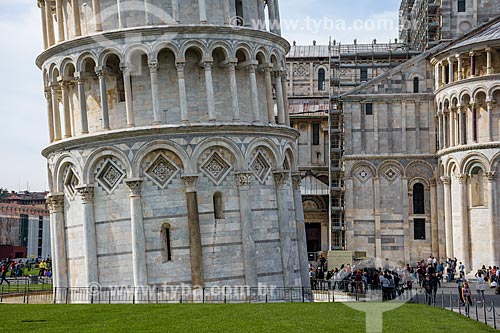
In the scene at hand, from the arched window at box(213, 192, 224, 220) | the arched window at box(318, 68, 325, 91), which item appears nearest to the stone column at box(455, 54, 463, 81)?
the arched window at box(213, 192, 224, 220)

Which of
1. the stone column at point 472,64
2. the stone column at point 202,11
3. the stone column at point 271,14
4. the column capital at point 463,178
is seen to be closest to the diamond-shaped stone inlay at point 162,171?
the stone column at point 202,11

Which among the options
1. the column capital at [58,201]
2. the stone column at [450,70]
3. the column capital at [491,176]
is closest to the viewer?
the column capital at [58,201]

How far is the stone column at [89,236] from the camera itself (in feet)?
123

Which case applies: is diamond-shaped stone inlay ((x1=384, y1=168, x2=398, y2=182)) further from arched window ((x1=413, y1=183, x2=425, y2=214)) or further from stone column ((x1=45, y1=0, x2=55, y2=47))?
stone column ((x1=45, y1=0, x2=55, y2=47))

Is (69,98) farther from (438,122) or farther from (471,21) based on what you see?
(471,21)

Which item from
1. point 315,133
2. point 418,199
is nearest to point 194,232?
point 418,199

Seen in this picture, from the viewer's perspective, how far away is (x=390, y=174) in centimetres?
6069

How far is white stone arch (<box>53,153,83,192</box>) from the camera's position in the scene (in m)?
38.4

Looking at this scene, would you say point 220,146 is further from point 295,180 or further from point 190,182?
point 295,180

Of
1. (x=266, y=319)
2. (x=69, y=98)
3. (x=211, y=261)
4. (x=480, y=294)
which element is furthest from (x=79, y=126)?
(x=480, y=294)

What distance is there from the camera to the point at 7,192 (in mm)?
148000

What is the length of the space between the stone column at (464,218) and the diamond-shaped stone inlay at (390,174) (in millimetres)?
5767

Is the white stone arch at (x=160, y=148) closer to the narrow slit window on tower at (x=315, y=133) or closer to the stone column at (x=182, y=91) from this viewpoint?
the stone column at (x=182, y=91)

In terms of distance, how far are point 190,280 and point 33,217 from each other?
268 ft
